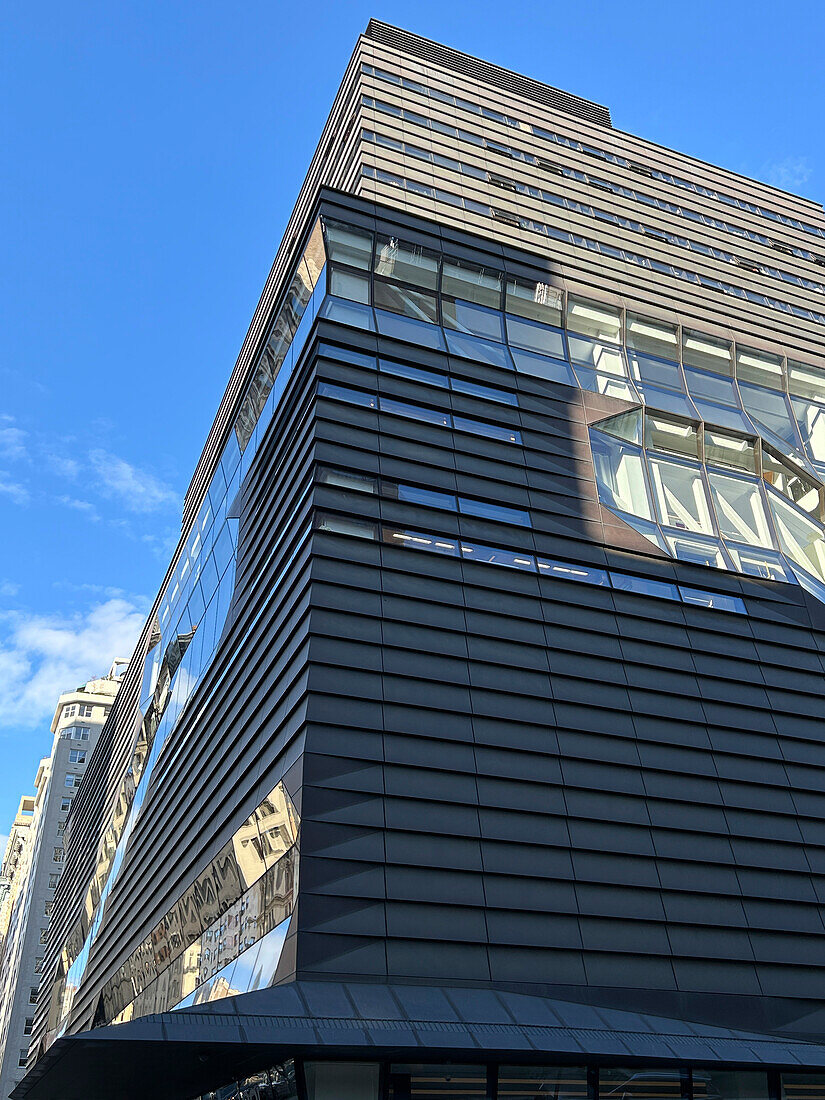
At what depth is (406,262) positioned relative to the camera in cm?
2630

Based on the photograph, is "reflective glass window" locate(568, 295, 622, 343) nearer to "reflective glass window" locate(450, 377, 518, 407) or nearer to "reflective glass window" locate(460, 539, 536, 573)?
"reflective glass window" locate(450, 377, 518, 407)

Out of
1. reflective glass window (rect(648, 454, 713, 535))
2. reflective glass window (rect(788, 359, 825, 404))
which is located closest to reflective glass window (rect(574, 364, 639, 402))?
reflective glass window (rect(648, 454, 713, 535))

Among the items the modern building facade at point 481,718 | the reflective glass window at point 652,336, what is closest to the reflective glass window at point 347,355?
the modern building facade at point 481,718

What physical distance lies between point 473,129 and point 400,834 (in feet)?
130

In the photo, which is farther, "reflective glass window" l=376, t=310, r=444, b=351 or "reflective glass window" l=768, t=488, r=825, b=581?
"reflective glass window" l=768, t=488, r=825, b=581

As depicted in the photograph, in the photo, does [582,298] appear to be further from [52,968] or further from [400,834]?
[52,968]

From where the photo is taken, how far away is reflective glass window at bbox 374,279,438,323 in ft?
83.6

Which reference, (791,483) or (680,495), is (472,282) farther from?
(791,483)

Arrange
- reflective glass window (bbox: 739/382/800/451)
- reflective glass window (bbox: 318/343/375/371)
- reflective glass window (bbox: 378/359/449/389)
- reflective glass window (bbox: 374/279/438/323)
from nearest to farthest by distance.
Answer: reflective glass window (bbox: 318/343/375/371) < reflective glass window (bbox: 378/359/449/389) < reflective glass window (bbox: 374/279/438/323) < reflective glass window (bbox: 739/382/800/451)

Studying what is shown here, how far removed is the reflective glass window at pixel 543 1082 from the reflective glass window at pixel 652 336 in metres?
20.3

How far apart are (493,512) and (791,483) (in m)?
11.4

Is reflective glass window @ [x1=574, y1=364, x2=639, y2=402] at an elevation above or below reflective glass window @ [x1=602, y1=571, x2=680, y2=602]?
above

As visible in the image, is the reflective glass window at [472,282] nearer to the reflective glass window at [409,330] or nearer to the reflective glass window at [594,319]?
the reflective glass window at [409,330]

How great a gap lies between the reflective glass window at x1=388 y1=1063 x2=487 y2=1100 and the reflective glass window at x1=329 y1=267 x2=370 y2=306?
17.9 meters
